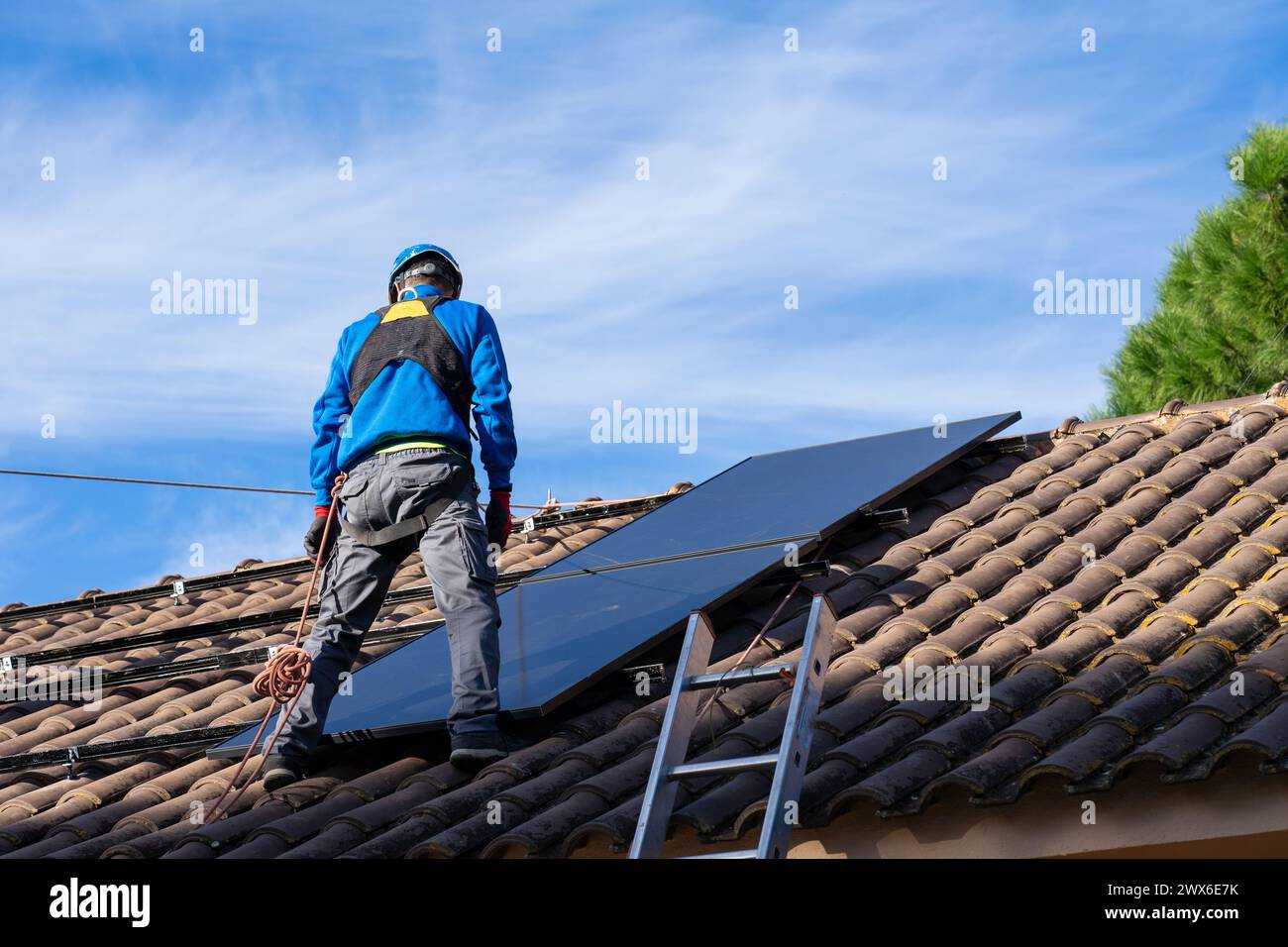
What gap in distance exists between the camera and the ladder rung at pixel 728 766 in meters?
4.50

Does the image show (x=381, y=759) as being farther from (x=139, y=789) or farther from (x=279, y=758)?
(x=139, y=789)

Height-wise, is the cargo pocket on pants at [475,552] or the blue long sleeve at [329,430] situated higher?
the blue long sleeve at [329,430]

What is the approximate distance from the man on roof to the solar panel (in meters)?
0.22

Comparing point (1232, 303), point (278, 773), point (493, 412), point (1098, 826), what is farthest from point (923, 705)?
point (1232, 303)

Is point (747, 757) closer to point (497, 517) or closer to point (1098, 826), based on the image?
point (1098, 826)

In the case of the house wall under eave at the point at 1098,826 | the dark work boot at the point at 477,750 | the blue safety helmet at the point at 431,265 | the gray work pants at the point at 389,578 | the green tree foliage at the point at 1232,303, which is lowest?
the house wall under eave at the point at 1098,826

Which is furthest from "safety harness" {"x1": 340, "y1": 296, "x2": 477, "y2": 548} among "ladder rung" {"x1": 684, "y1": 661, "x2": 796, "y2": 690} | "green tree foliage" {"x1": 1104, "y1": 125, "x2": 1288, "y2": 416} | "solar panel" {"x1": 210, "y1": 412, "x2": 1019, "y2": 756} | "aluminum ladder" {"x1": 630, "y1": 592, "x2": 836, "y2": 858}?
"green tree foliage" {"x1": 1104, "y1": 125, "x2": 1288, "y2": 416}

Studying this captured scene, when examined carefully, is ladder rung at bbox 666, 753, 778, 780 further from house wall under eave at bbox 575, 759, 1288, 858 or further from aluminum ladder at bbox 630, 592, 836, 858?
house wall under eave at bbox 575, 759, 1288, 858

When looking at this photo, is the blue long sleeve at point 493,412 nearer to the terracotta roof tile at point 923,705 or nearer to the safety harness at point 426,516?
the safety harness at point 426,516

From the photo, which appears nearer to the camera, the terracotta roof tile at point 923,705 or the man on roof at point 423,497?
the terracotta roof tile at point 923,705

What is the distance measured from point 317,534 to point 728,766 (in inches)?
91.7

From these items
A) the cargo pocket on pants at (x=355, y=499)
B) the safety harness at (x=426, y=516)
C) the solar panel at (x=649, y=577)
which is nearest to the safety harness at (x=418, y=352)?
the safety harness at (x=426, y=516)

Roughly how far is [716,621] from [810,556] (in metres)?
0.70

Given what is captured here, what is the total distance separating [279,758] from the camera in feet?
18.6
